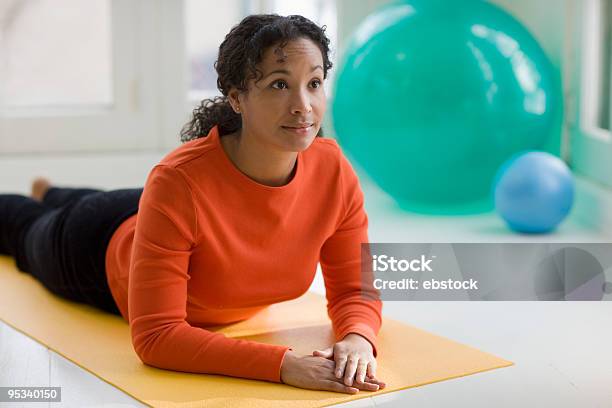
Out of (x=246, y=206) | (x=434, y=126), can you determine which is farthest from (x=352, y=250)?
(x=434, y=126)

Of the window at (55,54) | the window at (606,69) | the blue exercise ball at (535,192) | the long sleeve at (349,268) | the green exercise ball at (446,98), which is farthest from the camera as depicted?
the window at (55,54)

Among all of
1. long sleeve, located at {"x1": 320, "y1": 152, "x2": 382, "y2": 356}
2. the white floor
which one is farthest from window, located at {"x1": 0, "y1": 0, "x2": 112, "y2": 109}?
long sleeve, located at {"x1": 320, "y1": 152, "x2": 382, "y2": 356}

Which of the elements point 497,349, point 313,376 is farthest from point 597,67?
point 313,376

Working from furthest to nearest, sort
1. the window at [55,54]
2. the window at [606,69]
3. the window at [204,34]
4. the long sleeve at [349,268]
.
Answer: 1. the window at [204,34]
2. the window at [55,54]
3. the window at [606,69]
4. the long sleeve at [349,268]

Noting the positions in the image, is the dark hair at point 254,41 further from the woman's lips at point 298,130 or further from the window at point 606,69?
the window at point 606,69

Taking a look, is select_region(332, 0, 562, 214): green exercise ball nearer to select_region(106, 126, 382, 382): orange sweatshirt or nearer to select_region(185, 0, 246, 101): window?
select_region(185, 0, 246, 101): window

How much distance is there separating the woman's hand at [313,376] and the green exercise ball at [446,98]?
152 cm

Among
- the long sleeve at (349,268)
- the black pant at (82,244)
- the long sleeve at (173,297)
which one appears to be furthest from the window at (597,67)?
the long sleeve at (173,297)

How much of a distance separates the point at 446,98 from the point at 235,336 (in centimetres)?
135

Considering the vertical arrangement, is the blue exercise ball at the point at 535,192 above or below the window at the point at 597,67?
below

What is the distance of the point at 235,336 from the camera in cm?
215

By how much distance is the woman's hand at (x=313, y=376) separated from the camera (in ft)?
5.94

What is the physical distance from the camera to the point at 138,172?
3.99 meters

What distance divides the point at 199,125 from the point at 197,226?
0.96 feet
